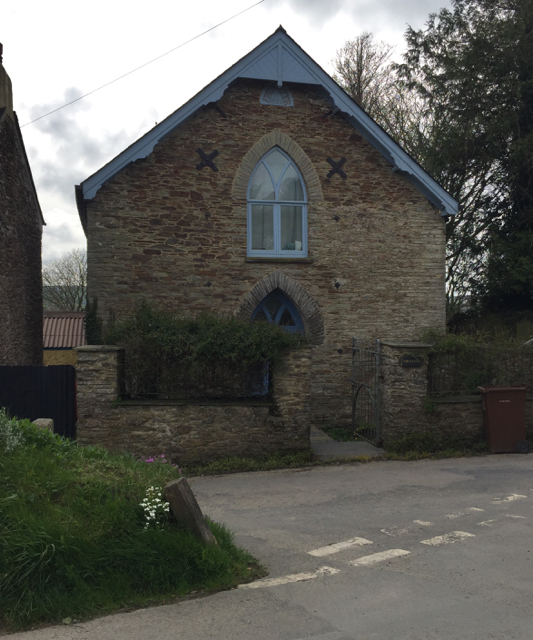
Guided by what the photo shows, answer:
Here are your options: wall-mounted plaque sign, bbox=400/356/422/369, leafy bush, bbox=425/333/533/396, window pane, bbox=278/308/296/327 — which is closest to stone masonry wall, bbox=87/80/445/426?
window pane, bbox=278/308/296/327

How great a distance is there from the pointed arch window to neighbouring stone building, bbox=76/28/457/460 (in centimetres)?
3

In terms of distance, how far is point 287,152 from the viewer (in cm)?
1403

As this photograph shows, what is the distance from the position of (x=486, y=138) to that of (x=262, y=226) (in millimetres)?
9691

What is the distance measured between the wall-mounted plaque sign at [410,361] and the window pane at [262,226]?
186 inches

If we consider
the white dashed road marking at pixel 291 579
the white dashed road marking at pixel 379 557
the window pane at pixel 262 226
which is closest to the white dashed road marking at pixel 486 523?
the white dashed road marking at pixel 379 557

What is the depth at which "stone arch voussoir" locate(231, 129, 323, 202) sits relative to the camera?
1372cm

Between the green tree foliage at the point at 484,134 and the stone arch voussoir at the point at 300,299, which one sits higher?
the green tree foliage at the point at 484,134

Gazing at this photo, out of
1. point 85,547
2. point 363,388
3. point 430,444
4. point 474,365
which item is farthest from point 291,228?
point 85,547

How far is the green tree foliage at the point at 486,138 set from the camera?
1864 centimetres

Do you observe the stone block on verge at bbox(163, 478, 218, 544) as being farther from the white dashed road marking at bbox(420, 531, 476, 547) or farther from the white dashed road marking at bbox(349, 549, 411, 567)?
the white dashed road marking at bbox(420, 531, 476, 547)

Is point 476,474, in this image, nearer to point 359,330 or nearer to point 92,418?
point 359,330

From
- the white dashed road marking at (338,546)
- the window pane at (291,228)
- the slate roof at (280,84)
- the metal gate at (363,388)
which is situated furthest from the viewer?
the window pane at (291,228)

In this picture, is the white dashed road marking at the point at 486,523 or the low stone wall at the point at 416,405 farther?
the low stone wall at the point at 416,405

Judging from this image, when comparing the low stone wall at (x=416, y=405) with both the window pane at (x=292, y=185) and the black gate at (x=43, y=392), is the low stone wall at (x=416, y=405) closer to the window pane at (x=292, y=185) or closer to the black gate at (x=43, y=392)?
the window pane at (x=292, y=185)
